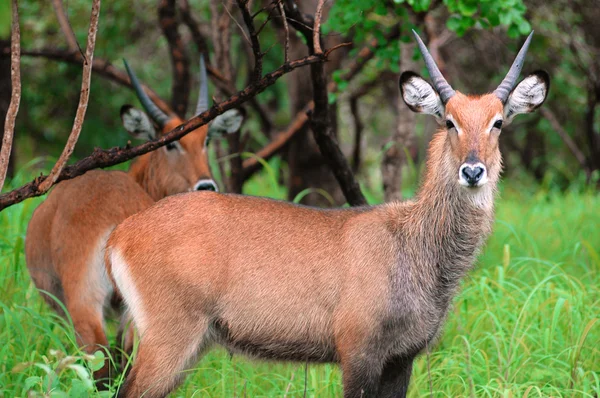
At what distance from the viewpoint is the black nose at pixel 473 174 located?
3.56m

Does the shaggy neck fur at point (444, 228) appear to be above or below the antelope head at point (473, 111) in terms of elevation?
below

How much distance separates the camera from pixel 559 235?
707 centimetres

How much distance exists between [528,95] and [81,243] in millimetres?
2335

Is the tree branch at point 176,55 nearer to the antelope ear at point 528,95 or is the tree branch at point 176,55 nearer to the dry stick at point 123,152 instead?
the dry stick at point 123,152

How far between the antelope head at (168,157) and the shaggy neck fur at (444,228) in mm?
1882

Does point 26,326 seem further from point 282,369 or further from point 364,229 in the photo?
point 364,229

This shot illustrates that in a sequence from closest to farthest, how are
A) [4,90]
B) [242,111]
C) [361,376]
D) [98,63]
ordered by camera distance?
[361,376] < [242,111] < [98,63] < [4,90]

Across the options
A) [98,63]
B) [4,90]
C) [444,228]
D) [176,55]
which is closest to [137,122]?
[98,63]

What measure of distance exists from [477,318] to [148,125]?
8.46 ft

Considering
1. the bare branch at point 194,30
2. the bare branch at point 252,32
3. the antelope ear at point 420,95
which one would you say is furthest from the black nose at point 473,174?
the bare branch at point 194,30

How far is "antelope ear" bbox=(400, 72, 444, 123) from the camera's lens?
397cm

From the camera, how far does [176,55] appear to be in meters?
7.39

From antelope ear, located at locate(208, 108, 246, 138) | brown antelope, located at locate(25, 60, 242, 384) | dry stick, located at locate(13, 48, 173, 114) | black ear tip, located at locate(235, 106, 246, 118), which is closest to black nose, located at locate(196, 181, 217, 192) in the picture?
brown antelope, located at locate(25, 60, 242, 384)

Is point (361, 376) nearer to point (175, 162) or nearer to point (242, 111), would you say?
point (175, 162)
